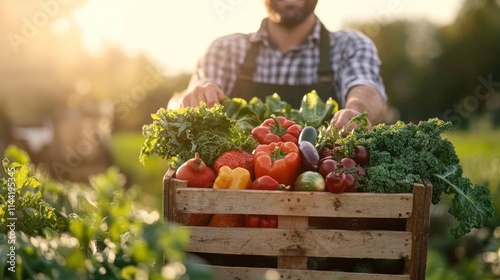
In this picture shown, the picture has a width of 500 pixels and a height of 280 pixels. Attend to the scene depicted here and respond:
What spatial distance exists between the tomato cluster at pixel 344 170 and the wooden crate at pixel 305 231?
0.05m

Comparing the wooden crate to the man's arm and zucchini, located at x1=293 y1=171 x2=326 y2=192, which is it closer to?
zucchini, located at x1=293 y1=171 x2=326 y2=192

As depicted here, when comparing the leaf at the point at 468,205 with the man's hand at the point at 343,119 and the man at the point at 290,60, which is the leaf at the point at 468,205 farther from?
the man at the point at 290,60

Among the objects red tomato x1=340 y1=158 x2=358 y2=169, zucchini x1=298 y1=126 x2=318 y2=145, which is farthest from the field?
red tomato x1=340 y1=158 x2=358 y2=169

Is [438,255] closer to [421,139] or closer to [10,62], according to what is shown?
[421,139]

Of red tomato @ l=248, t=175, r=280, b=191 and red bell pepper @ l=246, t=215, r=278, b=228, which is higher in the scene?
red tomato @ l=248, t=175, r=280, b=191

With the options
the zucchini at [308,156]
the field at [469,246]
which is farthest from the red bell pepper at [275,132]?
the field at [469,246]

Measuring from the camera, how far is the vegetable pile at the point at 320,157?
2.65 m

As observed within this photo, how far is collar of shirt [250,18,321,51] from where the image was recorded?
198 inches

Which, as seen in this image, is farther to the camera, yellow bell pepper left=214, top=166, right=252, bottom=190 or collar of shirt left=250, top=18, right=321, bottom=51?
collar of shirt left=250, top=18, right=321, bottom=51

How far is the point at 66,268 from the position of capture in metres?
1.54

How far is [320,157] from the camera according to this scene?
294 cm

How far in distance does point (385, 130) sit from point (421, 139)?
0.17 m

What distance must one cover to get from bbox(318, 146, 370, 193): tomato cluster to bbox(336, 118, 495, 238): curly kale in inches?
1.4

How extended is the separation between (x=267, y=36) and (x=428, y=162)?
8.72 ft
